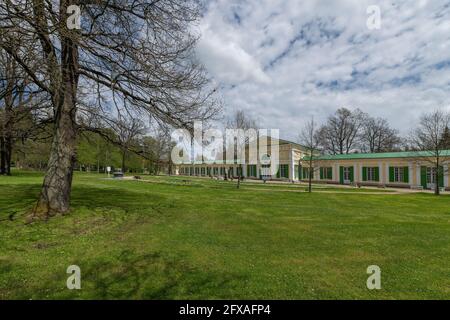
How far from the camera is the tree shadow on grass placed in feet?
13.1

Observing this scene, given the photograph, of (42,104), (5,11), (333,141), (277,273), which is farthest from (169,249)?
(333,141)

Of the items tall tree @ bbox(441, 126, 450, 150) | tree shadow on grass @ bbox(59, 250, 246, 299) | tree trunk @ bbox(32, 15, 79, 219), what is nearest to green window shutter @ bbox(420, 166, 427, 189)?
tall tree @ bbox(441, 126, 450, 150)

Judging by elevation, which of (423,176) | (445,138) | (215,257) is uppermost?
(445,138)

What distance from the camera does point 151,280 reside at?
14.6 feet

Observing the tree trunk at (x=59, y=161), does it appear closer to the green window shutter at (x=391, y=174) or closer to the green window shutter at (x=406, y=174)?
the green window shutter at (x=406, y=174)

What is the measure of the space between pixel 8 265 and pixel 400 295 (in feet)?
23.3

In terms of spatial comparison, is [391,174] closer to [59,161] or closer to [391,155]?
[391,155]

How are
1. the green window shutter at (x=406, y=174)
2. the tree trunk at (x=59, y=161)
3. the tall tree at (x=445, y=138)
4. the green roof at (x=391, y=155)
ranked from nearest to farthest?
the tree trunk at (x=59, y=161)
the tall tree at (x=445, y=138)
the green roof at (x=391, y=155)
the green window shutter at (x=406, y=174)

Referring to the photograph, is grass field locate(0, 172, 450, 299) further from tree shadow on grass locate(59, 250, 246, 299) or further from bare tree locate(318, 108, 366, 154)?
bare tree locate(318, 108, 366, 154)

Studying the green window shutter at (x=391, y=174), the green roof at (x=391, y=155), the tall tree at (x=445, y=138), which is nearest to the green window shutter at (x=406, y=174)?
the green window shutter at (x=391, y=174)

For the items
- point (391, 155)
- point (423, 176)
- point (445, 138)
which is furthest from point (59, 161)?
point (391, 155)

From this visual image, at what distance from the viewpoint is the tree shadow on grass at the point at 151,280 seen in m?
4.00
